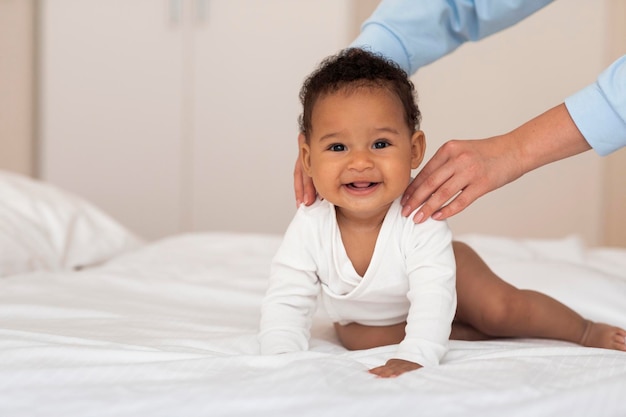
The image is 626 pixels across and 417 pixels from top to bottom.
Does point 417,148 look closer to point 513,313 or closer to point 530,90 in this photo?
point 513,313

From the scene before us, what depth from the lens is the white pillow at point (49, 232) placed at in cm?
174

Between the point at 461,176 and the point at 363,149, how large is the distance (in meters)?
0.15

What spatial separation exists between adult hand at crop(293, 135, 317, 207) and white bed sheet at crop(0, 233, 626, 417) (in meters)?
0.21

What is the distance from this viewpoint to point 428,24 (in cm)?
150

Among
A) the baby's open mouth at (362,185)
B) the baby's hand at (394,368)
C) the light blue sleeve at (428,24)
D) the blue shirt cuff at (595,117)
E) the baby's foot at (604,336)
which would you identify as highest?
the light blue sleeve at (428,24)

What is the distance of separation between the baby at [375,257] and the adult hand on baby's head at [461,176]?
25 millimetres

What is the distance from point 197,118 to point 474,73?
1.11 m

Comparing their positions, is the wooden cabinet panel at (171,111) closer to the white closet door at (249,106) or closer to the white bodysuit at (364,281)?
the white closet door at (249,106)

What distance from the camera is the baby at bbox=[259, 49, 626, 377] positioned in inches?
42.3

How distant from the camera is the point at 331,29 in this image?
3.03 m

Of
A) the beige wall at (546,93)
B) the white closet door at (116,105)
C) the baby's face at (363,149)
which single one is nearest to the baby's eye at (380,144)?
the baby's face at (363,149)

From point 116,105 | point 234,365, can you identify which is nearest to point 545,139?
point 234,365

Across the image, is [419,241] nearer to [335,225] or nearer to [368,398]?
[335,225]

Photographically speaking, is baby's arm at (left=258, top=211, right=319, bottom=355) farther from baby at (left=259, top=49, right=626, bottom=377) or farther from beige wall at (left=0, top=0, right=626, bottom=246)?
beige wall at (left=0, top=0, right=626, bottom=246)
